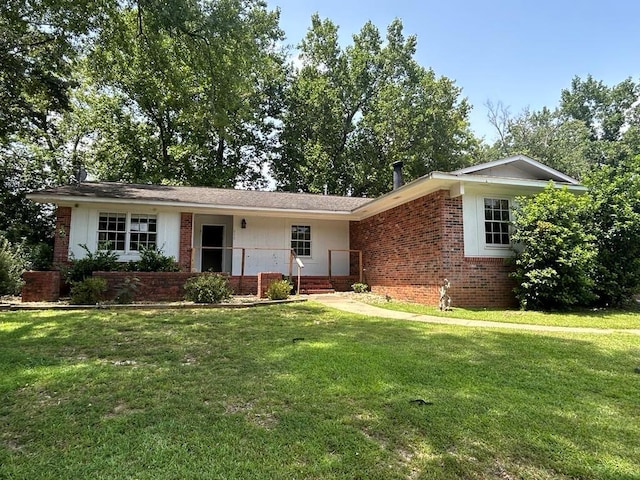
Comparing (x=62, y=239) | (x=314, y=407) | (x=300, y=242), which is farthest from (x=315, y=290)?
(x=314, y=407)

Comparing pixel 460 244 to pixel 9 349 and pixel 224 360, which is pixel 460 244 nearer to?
pixel 224 360

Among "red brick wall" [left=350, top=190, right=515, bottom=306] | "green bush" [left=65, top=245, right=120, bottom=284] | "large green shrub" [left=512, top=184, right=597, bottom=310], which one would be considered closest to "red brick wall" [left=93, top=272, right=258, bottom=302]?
"green bush" [left=65, top=245, right=120, bottom=284]

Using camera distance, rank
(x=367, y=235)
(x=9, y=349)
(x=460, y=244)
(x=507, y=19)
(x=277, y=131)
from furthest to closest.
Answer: (x=277, y=131)
(x=367, y=235)
(x=507, y=19)
(x=460, y=244)
(x=9, y=349)

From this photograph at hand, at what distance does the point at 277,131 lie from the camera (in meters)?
27.9

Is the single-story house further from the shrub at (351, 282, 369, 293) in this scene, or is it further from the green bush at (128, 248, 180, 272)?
the green bush at (128, 248, 180, 272)

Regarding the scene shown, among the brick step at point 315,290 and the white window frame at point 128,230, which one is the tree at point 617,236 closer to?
the brick step at point 315,290

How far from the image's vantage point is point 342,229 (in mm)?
15219

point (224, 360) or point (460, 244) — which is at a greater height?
point (460, 244)

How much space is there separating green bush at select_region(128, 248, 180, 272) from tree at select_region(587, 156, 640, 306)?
11318 mm

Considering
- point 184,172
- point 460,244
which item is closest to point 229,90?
point 460,244

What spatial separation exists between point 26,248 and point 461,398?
49.2 ft

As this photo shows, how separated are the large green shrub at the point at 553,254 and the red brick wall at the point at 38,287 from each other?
1135 cm

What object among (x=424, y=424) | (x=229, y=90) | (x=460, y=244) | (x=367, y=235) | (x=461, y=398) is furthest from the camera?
(x=367, y=235)

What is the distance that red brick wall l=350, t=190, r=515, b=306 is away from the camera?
367 inches
